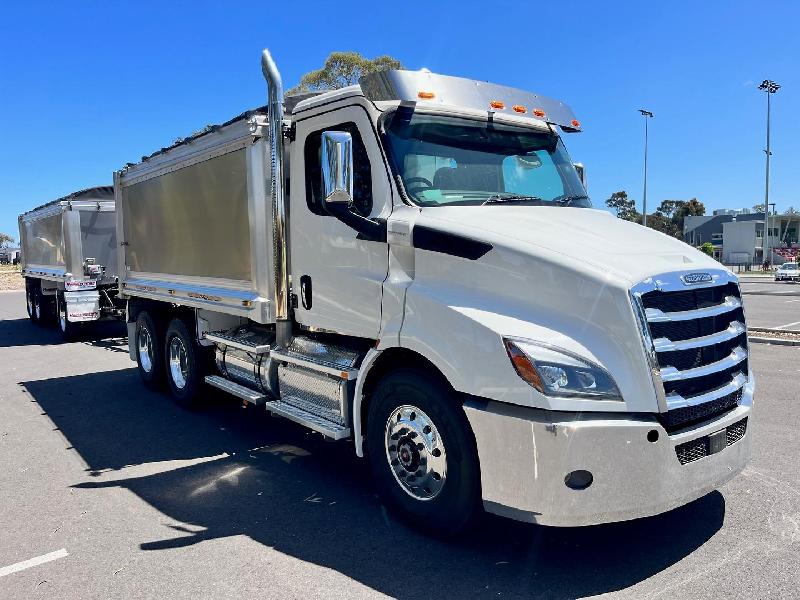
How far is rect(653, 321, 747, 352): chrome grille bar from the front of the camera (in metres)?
3.33

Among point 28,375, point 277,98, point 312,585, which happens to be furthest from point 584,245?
point 28,375

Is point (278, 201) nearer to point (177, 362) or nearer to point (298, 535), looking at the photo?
point (298, 535)

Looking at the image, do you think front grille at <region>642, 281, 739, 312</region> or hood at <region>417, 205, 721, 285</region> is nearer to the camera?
front grille at <region>642, 281, 739, 312</region>

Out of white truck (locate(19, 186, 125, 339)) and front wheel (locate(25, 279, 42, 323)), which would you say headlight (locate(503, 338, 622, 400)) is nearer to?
white truck (locate(19, 186, 125, 339))

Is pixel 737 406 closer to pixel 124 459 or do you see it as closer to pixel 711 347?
pixel 711 347

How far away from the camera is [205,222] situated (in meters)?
6.69

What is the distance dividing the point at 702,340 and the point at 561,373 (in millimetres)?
935

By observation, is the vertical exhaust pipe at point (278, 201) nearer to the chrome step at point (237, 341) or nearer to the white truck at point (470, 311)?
the white truck at point (470, 311)

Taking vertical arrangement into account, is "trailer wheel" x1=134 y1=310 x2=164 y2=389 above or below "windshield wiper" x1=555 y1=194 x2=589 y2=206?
below

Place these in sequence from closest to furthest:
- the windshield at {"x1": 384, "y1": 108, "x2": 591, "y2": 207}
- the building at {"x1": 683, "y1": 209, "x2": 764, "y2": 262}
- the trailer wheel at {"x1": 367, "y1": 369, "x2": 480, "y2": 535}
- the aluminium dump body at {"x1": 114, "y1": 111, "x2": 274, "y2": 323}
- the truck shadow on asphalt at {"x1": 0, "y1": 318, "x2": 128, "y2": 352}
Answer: the trailer wheel at {"x1": 367, "y1": 369, "x2": 480, "y2": 535}, the windshield at {"x1": 384, "y1": 108, "x2": 591, "y2": 207}, the aluminium dump body at {"x1": 114, "y1": 111, "x2": 274, "y2": 323}, the truck shadow on asphalt at {"x1": 0, "y1": 318, "x2": 128, "y2": 352}, the building at {"x1": 683, "y1": 209, "x2": 764, "y2": 262}

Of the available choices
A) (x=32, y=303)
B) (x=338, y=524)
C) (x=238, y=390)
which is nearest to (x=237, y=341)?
(x=238, y=390)

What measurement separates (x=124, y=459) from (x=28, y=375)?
5508 mm

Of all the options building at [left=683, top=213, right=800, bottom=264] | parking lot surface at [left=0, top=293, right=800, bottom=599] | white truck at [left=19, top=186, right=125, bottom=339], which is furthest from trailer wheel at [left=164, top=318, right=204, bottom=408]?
building at [left=683, top=213, right=800, bottom=264]

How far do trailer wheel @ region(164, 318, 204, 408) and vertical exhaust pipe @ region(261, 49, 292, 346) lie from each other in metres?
2.16
